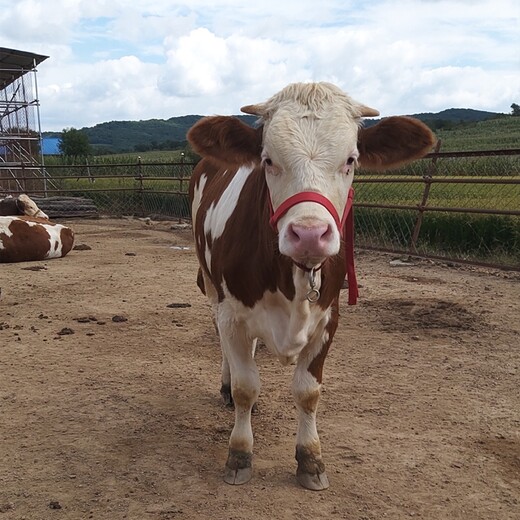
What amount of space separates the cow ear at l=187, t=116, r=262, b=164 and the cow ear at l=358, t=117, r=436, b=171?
0.48m

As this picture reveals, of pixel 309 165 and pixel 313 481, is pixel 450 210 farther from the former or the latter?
pixel 309 165

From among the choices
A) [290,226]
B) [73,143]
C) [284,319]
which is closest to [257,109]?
[290,226]

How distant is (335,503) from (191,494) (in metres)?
0.66

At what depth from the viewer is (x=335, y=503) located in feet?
8.95

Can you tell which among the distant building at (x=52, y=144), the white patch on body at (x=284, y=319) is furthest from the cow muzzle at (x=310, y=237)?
the distant building at (x=52, y=144)

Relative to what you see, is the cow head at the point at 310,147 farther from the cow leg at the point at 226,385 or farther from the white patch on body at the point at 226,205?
the cow leg at the point at 226,385

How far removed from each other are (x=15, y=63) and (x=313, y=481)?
941 inches

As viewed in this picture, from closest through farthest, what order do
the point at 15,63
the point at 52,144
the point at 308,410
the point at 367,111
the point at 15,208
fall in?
the point at 367,111, the point at 308,410, the point at 15,208, the point at 15,63, the point at 52,144

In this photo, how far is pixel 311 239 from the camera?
6.61ft

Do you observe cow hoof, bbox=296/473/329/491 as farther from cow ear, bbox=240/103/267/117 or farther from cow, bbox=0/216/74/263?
cow, bbox=0/216/74/263

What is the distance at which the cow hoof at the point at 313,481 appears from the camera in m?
2.84

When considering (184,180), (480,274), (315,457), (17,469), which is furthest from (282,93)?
(184,180)

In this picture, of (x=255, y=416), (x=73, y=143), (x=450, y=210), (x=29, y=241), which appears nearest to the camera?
(x=255, y=416)

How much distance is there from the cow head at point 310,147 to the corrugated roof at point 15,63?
21.5 metres
